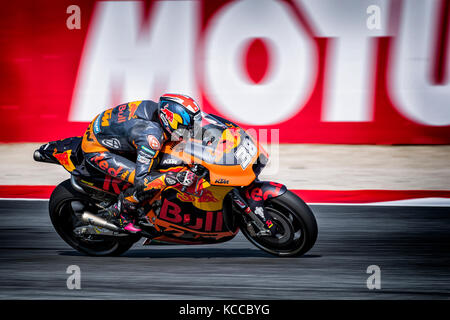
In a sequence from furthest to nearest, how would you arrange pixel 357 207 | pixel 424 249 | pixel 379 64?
pixel 379 64, pixel 357 207, pixel 424 249

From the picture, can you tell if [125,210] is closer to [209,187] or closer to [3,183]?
[209,187]

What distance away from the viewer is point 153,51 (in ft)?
30.9

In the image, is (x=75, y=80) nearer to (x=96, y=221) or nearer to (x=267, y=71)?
(x=267, y=71)

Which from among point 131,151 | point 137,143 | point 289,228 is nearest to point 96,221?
point 131,151

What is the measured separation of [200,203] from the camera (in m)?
5.25

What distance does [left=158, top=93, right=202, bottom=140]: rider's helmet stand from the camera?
498 cm

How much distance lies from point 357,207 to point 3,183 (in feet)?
15.8

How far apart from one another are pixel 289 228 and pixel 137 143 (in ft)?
4.85

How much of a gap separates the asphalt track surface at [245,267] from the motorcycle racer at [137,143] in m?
0.52

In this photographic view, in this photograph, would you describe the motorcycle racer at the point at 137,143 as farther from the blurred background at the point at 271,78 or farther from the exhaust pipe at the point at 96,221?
the blurred background at the point at 271,78

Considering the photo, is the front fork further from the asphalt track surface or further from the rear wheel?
the rear wheel

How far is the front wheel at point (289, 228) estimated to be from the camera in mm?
5074

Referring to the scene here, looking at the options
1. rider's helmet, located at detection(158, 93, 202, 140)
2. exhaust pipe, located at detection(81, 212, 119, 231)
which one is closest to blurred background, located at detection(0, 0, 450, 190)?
exhaust pipe, located at detection(81, 212, 119, 231)
